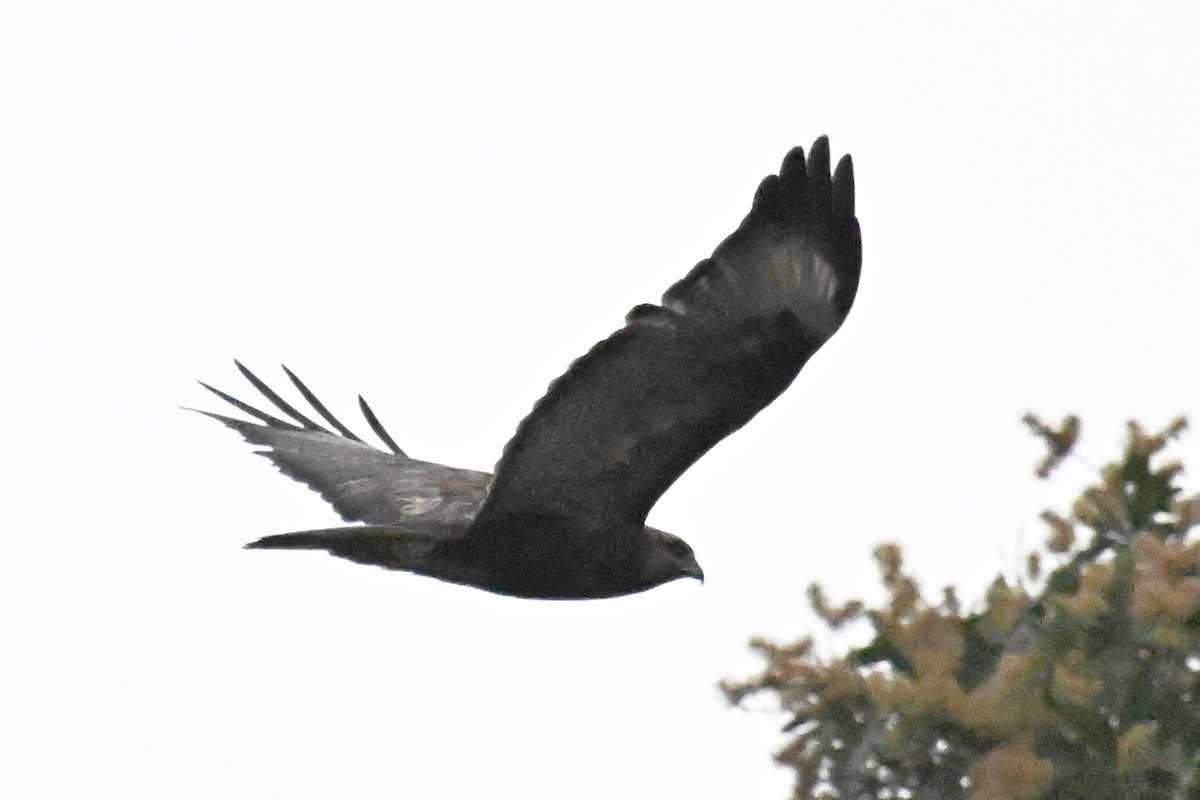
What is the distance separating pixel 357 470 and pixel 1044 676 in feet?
16.6

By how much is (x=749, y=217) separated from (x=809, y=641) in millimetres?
2164

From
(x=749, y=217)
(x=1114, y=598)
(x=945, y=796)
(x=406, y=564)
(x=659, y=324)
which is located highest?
(x=749, y=217)

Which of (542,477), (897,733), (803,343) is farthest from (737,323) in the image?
(897,733)

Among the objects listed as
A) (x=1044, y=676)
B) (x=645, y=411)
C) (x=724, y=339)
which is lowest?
(x=1044, y=676)

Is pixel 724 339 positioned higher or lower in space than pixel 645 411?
higher

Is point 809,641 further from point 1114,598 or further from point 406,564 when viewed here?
point 406,564

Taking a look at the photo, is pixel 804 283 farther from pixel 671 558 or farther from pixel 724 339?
pixel 671 558

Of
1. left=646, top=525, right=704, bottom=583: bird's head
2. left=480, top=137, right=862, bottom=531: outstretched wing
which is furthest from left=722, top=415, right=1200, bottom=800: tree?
left=646, top=525, right=704, bottom=583: bird's head

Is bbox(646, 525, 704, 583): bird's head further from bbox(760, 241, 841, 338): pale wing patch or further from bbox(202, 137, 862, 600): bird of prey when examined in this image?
bbox(760, 241, 841, 338): pale wing patch

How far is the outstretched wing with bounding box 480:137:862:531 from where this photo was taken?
6.46m

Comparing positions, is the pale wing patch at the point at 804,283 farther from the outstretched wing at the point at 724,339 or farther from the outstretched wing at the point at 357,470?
the outstretched wing at the point at 357,470

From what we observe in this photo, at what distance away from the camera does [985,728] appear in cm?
417

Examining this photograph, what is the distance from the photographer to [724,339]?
21.5 ft

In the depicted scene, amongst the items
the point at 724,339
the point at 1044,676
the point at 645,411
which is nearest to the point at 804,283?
the point at 724,339
